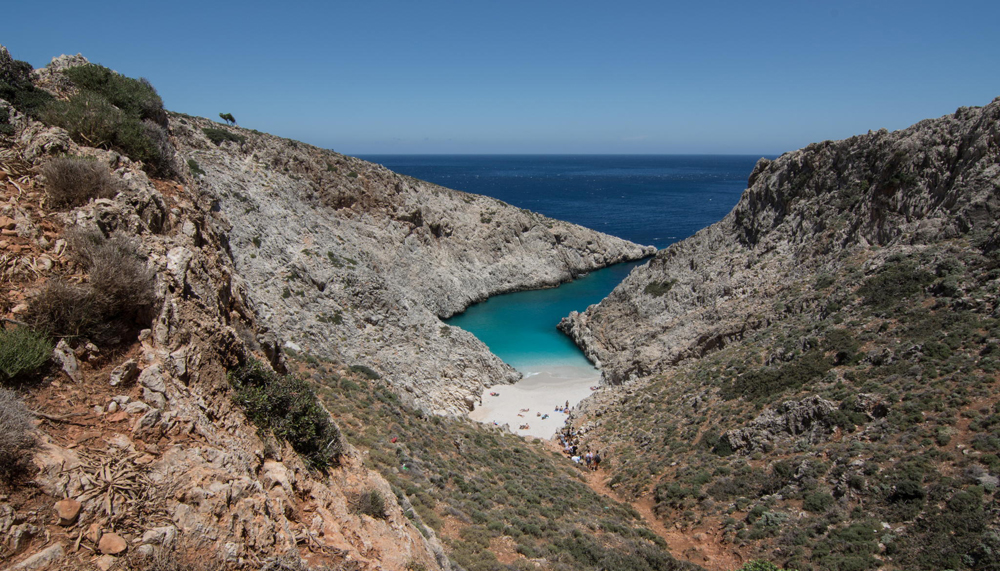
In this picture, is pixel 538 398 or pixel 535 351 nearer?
pixel 538 398

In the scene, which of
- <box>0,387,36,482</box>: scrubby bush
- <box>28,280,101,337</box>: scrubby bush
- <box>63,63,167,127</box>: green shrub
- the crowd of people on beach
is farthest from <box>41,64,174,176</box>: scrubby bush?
the crowd of people on beach

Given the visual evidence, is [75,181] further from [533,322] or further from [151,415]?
[533,322]

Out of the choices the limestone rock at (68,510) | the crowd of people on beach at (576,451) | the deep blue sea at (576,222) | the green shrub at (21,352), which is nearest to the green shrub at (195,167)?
the deep blue sea at (576,222)

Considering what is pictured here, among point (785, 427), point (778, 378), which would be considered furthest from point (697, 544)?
point (778, 378)

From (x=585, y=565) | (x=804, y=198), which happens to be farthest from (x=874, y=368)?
(x=804, y=198)

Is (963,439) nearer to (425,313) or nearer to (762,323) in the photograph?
(762,323)

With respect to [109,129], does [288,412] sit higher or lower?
lower

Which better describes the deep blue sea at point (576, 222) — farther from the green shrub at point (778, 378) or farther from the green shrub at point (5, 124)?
the green shrub at point (5, 124)
